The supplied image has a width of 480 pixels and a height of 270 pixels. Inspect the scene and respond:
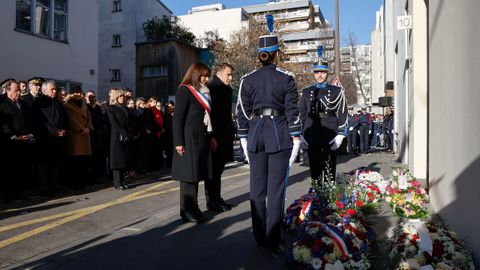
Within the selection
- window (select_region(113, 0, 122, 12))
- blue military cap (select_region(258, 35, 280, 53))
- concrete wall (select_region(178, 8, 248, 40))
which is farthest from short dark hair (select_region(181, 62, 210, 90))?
concrete wall (select_region(178, 8, 248, 40))

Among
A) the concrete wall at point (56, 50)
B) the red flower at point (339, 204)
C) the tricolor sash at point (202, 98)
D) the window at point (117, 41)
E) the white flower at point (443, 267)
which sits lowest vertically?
the white flower at point (443, 267)

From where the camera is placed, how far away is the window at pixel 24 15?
1592 centimetres

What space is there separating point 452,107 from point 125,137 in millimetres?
6379

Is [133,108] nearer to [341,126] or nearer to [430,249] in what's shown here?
[341,126]

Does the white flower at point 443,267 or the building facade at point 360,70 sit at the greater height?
the building facade at point 360,70

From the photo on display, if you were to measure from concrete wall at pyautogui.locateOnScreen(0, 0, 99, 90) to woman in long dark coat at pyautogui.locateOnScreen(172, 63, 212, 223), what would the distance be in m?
11.6

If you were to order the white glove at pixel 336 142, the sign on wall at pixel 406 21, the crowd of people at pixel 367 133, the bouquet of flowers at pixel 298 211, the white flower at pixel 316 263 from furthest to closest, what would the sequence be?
the crowd of people at pixel 367 133
the sign on wall at pixel 406 21
the white glove at pixel 336 142
the bouquet of flowers at pixel 298 211
the white flower at pixel 316 263

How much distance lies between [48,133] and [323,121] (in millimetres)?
5281

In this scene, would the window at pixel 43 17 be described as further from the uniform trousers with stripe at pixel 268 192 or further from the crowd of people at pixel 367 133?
the uniform trousers with stripe at pixel 268 192

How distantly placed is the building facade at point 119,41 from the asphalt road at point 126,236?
28.8 metres

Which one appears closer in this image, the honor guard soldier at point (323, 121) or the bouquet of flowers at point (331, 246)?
the bouquet of flowers at point (331, 246)

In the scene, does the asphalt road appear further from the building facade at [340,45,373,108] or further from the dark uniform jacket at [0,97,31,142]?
the building facade at [340,45,373,108]

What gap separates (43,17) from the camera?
17141 millimetres

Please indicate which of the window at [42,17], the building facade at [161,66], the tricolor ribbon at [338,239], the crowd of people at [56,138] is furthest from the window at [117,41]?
the tricolor ribbon at [338,239]
